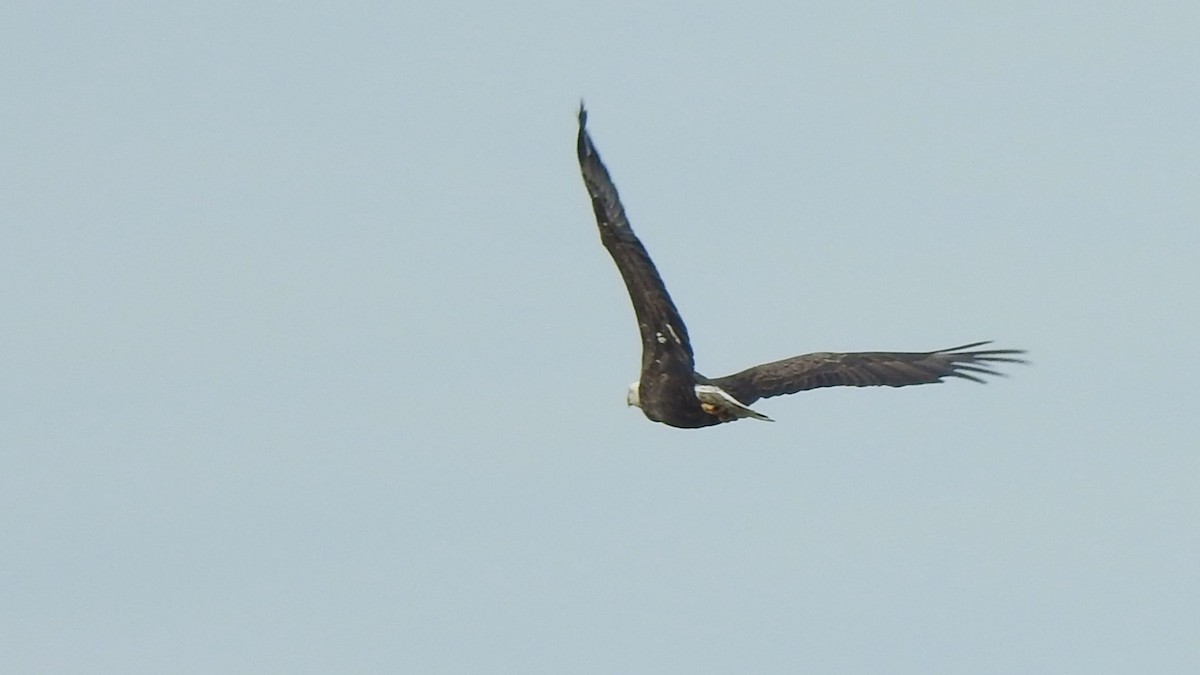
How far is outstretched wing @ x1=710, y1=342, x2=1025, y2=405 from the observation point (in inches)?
1315

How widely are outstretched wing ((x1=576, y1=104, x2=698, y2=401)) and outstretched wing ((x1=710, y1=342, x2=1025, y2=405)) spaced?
71cm

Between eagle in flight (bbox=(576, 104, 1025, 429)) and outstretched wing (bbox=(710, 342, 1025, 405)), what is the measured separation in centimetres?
1

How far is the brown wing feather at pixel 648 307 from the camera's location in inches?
1268

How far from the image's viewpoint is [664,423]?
34.2 m

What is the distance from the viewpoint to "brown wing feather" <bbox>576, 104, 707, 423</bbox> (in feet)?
106

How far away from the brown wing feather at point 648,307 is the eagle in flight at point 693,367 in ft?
0.04

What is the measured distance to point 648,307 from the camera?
33125 millimetres

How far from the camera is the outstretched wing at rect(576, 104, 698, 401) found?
32156 mm

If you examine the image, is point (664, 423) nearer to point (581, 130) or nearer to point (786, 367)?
point (786, 367)

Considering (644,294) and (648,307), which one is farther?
(648,307)

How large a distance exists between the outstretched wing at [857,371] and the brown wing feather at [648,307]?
662 millimetres

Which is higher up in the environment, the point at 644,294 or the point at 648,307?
the point at 644,294

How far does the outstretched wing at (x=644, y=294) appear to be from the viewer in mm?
32156

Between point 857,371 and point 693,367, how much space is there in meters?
→ 2.12
